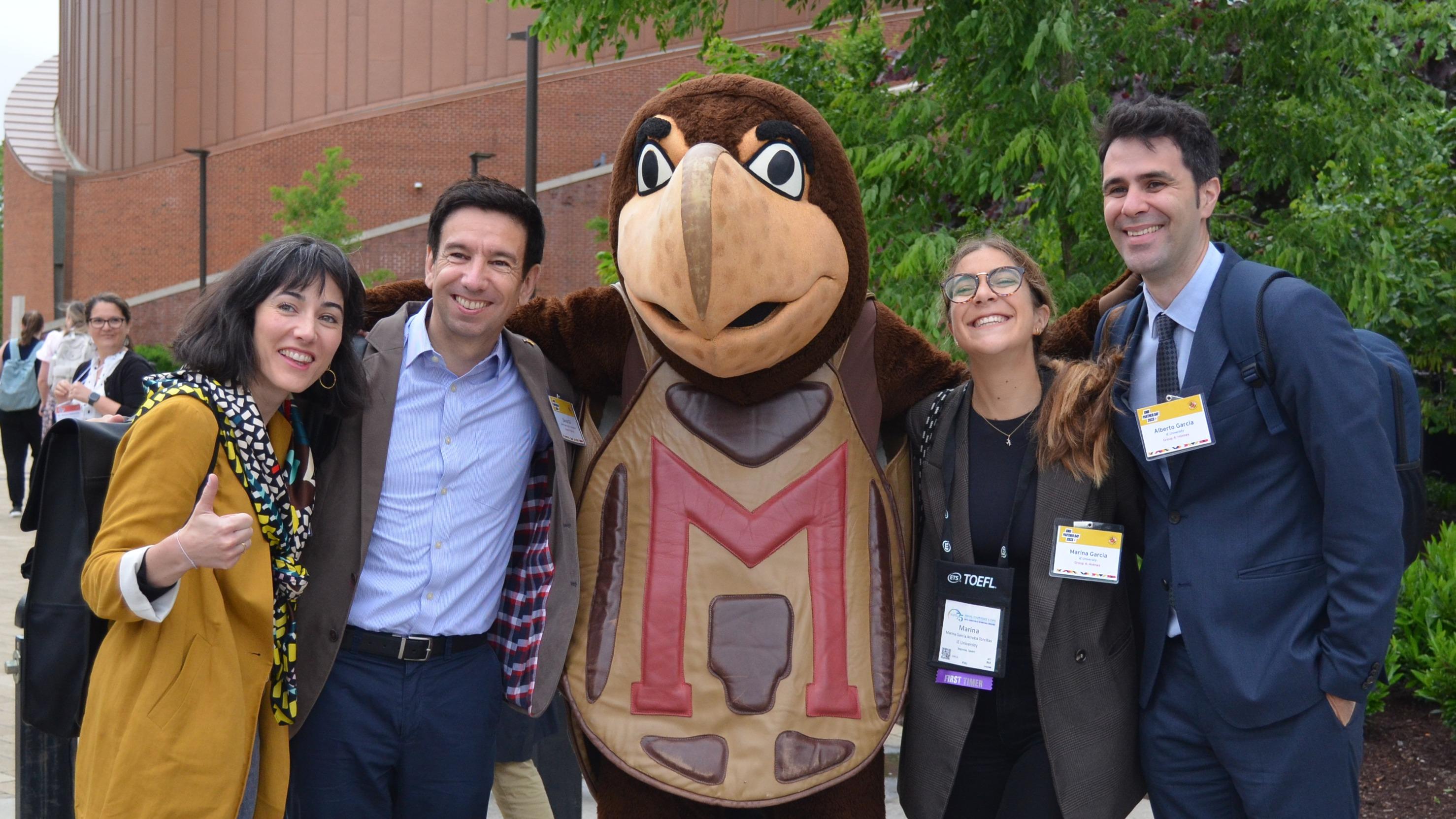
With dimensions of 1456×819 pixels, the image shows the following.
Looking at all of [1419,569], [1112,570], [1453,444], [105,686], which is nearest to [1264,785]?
[1112,570]

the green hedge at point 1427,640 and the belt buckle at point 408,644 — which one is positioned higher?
the belt buckle at point 408,644

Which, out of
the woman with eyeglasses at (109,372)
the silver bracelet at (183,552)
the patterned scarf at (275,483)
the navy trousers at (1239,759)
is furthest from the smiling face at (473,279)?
the woman with eyeglasses at (109,372)

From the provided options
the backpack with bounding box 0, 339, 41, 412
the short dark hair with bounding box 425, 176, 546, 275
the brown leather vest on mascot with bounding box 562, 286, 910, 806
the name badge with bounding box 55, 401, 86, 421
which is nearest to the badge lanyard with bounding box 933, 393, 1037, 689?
the brown leather vest on mascot with bounding box 562, 286, 910, 806

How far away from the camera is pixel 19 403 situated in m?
10.8

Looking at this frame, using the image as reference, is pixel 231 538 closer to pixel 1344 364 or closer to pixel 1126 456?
pixel 1126 456

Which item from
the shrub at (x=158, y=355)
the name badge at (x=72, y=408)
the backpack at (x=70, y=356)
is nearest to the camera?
the name badge at (x=72, y=408)

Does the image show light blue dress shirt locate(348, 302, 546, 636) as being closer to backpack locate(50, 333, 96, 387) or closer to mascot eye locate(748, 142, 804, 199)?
mascot eye locate(748, 142, 804, 199)

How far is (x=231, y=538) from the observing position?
8.02 ft

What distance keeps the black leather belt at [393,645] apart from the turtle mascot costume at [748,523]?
0.44 m

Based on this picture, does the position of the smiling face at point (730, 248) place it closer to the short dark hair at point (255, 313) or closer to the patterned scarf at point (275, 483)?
the short dark hair at point (255, 313)

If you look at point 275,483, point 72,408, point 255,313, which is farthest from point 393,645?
point 72,408

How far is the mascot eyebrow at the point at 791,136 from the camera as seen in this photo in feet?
10.5

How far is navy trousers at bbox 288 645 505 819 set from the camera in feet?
9.61

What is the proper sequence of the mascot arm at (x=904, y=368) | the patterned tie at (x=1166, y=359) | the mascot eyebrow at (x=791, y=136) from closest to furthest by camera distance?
the patterned tie at (x=1166, y=359) → the mascot eyebrow at (x=791, y=136) → the mascot arm at (x=904, y=368)
